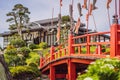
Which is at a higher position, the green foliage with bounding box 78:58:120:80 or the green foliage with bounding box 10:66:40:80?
the green foliage with bounding box 78:58:120:80

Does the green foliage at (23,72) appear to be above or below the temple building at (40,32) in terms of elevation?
below

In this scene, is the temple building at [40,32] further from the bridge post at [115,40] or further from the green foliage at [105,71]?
the green foliage at [105,71]

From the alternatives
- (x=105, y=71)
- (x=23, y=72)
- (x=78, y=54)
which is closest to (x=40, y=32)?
(x=23, y=72)

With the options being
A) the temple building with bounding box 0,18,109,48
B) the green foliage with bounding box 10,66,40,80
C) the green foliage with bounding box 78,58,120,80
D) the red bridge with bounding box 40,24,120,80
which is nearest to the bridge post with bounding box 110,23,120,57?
the red bridge with bounding box 40,24,120,80

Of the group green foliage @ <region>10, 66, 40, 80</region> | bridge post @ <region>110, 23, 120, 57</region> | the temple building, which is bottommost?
green foliage @ <region>10, 66, 40, 80</region>

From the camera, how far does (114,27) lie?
11.9 metres

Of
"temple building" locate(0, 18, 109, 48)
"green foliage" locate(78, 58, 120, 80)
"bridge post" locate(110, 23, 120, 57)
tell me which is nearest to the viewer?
"green foliage" locate(78, 58, 120, 80)

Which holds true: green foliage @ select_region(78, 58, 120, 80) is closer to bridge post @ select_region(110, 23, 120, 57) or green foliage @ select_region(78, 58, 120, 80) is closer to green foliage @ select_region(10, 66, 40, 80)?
bridge post @ select_region(110, 23, 120, 57)

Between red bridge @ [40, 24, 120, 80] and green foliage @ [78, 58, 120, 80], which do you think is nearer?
green foliage @ [78, 58, 120, 80]

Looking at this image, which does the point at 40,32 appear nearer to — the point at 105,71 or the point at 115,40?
the point at 115,40

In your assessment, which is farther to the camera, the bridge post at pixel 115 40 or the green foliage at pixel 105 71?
the bridge post at pixel 115 40

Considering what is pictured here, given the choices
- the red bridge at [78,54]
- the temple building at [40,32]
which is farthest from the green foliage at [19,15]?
the red bridge at [78,54]

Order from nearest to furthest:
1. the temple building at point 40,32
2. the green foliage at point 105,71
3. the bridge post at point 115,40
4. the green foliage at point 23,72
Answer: the green foliage at point 105,71, the bridge post at point 115,40, the green foliage at point 23,72, the temple building at point 40,32

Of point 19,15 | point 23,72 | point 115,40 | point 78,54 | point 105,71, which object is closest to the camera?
point 105,71
